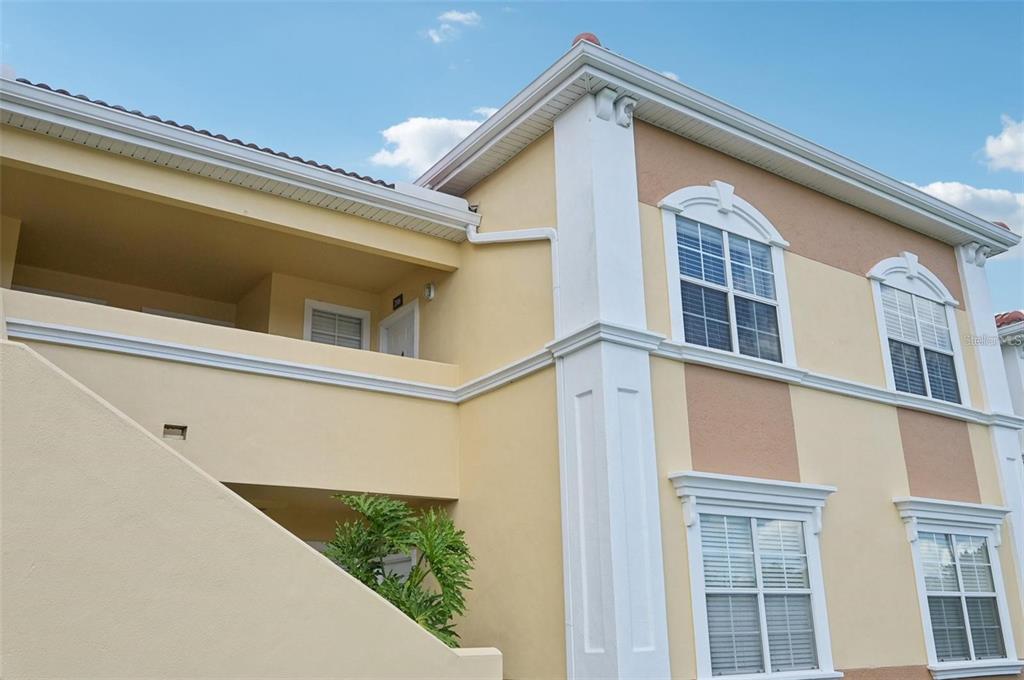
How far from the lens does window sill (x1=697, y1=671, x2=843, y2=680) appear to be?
8.30 metres

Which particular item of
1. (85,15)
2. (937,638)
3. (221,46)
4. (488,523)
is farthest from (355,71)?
(937,638)

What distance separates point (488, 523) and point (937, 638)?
5672 millimetres

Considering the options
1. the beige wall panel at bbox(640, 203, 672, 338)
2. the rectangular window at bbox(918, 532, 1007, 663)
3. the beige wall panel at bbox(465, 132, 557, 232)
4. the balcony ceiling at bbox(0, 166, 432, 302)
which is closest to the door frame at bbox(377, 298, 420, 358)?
the balcony ceiling at bbox(0, 166, 432, 302)

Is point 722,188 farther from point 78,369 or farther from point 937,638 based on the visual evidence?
point 78,369

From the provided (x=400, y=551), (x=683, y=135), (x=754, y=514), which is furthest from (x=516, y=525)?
(x=683, y=135)

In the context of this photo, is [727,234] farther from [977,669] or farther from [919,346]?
[977,669]

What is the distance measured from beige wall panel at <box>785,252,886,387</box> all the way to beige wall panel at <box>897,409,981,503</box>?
0.81 m

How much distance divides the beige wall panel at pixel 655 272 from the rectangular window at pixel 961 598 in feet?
15.3

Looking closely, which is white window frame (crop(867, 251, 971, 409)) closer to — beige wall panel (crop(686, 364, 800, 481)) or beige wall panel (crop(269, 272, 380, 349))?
beige wall panel (crop(686, 364, 800, 481))

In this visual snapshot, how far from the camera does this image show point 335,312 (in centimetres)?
1270

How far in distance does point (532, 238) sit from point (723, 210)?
92.6 inches

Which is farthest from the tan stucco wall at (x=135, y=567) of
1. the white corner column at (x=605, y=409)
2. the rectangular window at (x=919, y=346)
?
the rectangular window at (x=919, y=346)

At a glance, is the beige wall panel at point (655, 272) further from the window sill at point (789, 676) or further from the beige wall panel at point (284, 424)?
the window sill at point (789, 676)

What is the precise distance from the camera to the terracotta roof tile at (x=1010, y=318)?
16.0m
